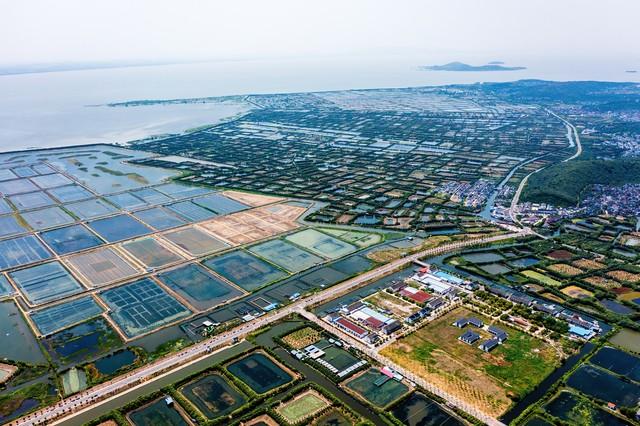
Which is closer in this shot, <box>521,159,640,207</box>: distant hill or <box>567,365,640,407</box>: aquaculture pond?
<box>567,365,640,407</box>: aquaculture pond

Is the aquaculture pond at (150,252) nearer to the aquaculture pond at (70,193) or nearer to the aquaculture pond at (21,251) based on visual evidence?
the aquaculture pond at (21,251)

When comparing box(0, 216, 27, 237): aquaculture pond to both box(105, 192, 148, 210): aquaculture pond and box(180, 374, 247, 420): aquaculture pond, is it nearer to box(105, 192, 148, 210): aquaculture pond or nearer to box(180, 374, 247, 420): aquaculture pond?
box(105, 192, 148, 210): aquaculture pond

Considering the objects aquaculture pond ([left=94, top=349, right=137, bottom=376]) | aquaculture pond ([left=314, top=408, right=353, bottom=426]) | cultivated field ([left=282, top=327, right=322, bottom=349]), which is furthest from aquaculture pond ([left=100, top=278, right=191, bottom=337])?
aquaculture pond ([left=314, top=408, right=353, bottom=426])

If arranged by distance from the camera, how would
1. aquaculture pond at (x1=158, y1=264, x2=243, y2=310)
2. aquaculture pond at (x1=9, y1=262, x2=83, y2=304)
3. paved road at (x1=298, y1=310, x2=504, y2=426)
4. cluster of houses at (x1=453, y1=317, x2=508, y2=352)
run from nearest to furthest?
paved road at (x1=298, y1=310, x2=504, y2=426), cluster of houses at (x1=453, y1=317, x2=508, y2=352), aquaculture pond at (x1=158, y1=264, x2=243, y2=310), aquaculture pond at (x1=9, y1=262, x2=83, y2=304)

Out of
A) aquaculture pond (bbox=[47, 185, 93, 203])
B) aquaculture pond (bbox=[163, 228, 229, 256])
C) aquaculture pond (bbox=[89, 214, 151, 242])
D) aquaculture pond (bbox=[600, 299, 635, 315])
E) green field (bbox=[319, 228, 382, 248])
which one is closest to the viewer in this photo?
aquaculture pond (bbox=[600, 299, 635, 315])

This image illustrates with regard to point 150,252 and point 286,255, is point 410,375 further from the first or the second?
point 150,252

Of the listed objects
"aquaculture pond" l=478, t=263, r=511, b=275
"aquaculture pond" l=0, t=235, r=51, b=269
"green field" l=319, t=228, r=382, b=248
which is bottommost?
"aquaculture pond" l=0, t=235, r=51, b=269
